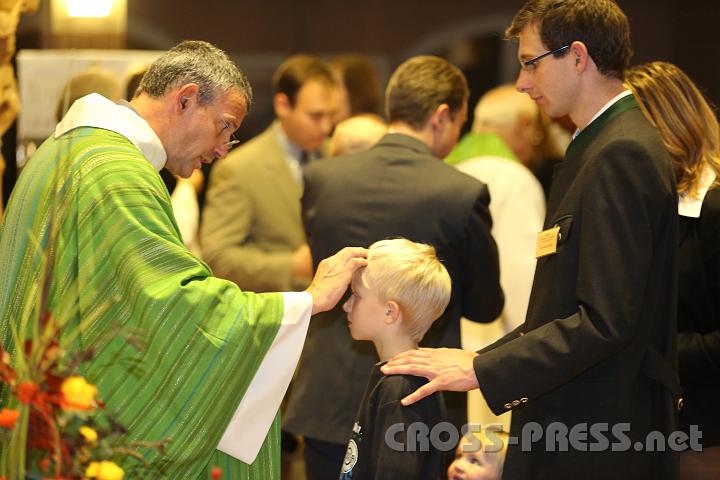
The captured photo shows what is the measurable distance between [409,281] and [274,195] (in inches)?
74.3

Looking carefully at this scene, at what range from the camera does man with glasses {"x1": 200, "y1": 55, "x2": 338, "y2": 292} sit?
14.2 ft

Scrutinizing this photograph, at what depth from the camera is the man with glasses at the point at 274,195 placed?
4.34 m

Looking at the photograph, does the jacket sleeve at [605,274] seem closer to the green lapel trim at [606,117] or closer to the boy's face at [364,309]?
the green lapel trim at [606,117]

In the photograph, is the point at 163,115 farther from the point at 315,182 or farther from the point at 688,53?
the point at 688,53

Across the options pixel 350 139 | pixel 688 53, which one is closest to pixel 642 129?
pixel 350 139

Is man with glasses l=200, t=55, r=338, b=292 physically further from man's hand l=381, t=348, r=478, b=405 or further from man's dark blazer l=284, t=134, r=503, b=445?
man's hand l=381, t=348, r=478, b=405

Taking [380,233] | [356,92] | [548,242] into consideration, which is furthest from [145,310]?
[356,92]

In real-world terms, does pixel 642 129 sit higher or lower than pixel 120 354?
higher

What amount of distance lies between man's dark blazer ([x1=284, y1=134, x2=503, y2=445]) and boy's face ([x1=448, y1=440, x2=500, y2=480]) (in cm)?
37

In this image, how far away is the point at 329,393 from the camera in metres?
3.50

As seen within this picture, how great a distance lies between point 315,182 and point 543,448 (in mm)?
1336

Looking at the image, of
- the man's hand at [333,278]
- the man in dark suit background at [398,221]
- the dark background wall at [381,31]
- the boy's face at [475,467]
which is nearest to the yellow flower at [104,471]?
the man's hand at [333,278]

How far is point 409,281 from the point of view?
272 centimetres

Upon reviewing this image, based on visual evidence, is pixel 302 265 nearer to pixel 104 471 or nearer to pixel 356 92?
pixel 356 92
